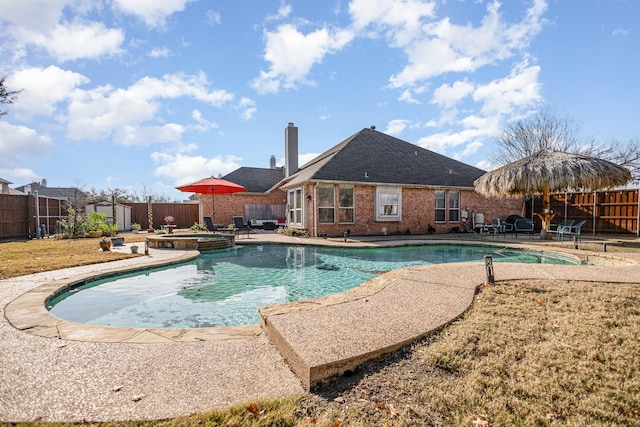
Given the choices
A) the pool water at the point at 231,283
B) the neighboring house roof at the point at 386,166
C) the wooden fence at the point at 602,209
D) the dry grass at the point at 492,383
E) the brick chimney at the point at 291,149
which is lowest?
the pool water at the point at 231,283

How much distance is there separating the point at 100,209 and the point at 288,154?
1323 cm

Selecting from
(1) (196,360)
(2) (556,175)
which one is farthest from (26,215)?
(2) (556,175)

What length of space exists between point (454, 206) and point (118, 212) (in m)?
22.2

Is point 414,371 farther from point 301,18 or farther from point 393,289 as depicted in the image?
point 301,18

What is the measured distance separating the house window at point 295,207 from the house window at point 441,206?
24.9ft

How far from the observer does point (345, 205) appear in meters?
14.9

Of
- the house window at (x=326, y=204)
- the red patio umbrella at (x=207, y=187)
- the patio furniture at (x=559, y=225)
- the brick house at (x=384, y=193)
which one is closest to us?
the patio furniture at (x=559, y=225)

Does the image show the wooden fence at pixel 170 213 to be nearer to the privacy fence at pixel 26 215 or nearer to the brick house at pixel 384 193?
the privacy fence at pixel 26 215

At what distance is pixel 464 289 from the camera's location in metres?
4.78

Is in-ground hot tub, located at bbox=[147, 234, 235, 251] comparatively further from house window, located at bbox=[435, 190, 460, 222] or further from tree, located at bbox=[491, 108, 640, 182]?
tree, located at bbox=[491, 108, 640, 182]

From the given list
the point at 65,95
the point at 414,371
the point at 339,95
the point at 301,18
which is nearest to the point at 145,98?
the point at 65,95

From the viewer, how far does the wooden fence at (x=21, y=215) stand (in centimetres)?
1402

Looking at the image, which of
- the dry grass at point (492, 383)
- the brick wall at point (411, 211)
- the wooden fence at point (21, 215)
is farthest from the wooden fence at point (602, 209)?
the wooden fence at point (21, 215)

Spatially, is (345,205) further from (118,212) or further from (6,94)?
(118,212)
